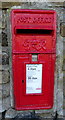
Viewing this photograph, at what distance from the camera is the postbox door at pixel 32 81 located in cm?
142

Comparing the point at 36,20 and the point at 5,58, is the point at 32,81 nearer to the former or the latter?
the point at 5,58

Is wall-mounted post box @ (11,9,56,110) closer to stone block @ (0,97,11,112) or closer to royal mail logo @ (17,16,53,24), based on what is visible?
royal mail logo @ (17,16,53,24)

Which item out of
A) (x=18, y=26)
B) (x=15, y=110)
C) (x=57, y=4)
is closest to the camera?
(x=18, y=26)

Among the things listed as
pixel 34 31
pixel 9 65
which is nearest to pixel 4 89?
pixel 9 65

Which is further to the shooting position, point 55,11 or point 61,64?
point 61,64

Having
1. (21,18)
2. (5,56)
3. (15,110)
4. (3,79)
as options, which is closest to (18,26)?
(21,18)

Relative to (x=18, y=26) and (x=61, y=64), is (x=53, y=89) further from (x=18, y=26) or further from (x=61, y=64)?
(x=18, y=26)

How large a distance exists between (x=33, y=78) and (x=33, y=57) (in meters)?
0.22

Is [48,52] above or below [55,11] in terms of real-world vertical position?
below

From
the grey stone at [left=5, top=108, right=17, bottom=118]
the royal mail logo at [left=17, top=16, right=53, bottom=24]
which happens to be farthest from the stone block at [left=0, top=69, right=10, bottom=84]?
the royal mail logo at [left=17, top=16, right=53, bottom=24]

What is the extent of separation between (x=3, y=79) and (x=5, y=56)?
0.24m

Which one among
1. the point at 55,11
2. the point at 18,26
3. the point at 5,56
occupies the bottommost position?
the point at 5,56

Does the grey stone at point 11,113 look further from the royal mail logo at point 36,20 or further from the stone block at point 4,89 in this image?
the royal mail logo at point 36,20

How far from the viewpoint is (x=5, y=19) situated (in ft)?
4.77
